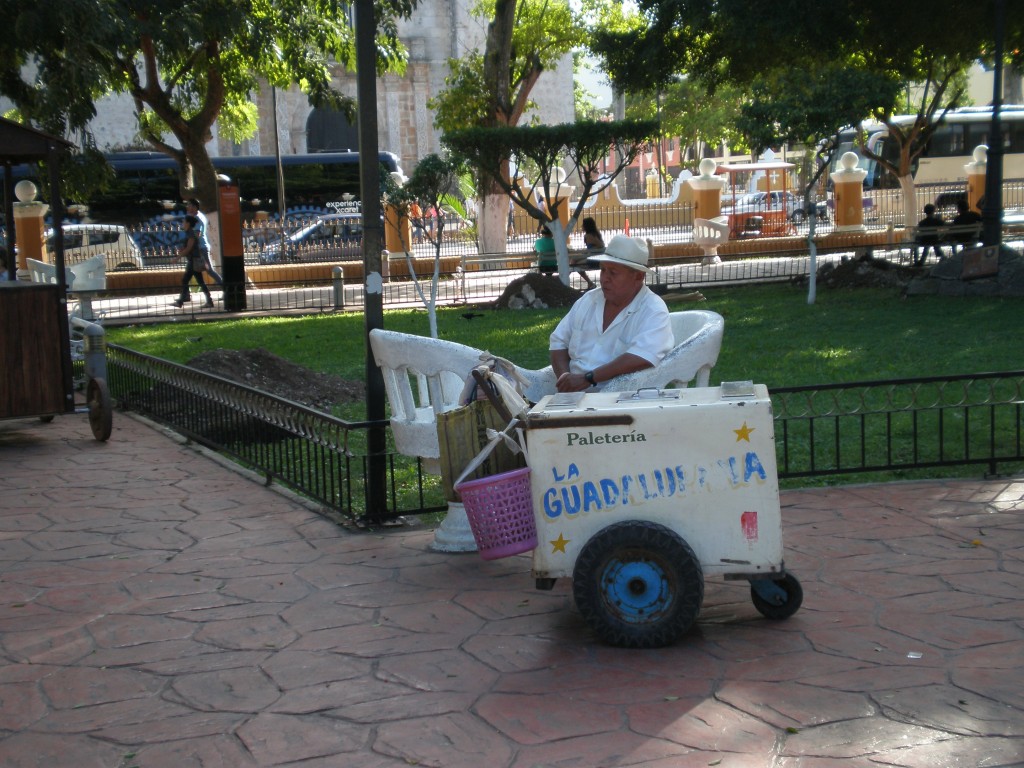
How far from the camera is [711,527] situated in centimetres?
427

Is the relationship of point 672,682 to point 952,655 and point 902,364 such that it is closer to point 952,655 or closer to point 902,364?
point 952,655

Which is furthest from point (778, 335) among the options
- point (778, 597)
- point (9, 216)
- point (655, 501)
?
point (655, 501)

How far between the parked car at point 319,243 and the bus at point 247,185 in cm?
313

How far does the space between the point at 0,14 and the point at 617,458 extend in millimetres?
12044

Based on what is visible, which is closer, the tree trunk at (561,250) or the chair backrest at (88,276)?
the chair backrest at (88,276)

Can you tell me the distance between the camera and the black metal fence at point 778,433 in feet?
21.1

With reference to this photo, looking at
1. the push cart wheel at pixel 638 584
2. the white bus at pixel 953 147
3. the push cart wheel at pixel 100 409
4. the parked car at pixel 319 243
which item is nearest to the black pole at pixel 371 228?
the push cart wheel at pixel 638 584

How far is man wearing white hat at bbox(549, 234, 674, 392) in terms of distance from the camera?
5148 millimetres

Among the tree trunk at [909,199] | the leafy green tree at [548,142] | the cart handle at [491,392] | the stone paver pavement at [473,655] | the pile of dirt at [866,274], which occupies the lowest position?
the stone paver pavement at [473,655]

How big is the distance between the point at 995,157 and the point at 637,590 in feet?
44.3

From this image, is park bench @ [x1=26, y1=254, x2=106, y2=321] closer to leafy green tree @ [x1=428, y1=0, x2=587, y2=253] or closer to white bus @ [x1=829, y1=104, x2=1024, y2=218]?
leafy green tree @ [x1=428, y1=0, x2=587, y2=253]

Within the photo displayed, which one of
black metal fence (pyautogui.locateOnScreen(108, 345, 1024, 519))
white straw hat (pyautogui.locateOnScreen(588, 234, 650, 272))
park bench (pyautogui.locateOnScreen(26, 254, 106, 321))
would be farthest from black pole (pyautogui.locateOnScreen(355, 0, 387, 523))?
park bench (pyautogui.locateOnScreen(26, 254, 106, 321))

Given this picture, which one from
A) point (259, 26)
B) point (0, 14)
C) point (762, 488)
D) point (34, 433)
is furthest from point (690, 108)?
point (762, 488)

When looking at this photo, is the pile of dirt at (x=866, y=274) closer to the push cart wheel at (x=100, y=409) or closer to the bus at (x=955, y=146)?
the push cart wheel at (x=100, y=409)
